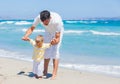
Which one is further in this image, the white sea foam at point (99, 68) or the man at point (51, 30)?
the white sea foam at point (99, 68)

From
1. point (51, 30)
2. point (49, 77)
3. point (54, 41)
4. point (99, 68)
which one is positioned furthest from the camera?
point (99, 68)

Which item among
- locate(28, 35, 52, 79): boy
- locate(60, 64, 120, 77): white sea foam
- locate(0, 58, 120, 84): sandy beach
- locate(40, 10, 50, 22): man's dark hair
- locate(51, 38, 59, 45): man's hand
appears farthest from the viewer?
locate(60, 64, 120, 77): white sea foam

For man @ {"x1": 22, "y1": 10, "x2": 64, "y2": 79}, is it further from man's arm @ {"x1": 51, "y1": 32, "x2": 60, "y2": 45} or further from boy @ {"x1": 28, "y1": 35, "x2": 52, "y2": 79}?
boy @ {"x1": 28, "y1": 35, "x2": 52, "y2": 79}

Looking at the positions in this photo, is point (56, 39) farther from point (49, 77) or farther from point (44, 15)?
point (49, 77)

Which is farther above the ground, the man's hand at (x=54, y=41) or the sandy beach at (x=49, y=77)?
the man's hand at (x=54, y=41)

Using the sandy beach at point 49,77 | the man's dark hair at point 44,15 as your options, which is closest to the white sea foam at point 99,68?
the sandy beach at point 49,77

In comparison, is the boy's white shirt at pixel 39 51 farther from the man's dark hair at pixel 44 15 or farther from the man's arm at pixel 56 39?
the man's dark hair at pixel 44 15

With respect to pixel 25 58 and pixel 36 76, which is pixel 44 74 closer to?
pixel 36 76

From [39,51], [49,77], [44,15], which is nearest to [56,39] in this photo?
[39,51]

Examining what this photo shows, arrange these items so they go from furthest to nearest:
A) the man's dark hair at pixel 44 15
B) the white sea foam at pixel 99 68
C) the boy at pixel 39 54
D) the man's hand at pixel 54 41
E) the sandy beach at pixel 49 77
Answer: the white sea foam at pixel 99 68 < the boy at pixel 39 54 < the man's hand at pixel 54 41 < the sandy beach at pixel 49 77 < the man's dark hair at pixel 44 15

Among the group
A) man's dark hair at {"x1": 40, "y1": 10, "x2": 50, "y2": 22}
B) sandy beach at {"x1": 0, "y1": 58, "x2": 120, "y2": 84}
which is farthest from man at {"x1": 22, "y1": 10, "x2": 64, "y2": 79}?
sandy beach at {"x1": 0, "y1": 58, "x2": 120, "y2": 84}

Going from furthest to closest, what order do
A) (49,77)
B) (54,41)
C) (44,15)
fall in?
(49,77), (54,41), (44,15)

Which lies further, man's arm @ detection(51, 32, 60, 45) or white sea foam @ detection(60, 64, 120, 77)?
white sea foam @ detection(60, 64, 120, 77)

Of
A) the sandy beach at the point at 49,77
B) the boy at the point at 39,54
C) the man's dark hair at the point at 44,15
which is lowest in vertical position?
the sandy beach at the point at 49,77
